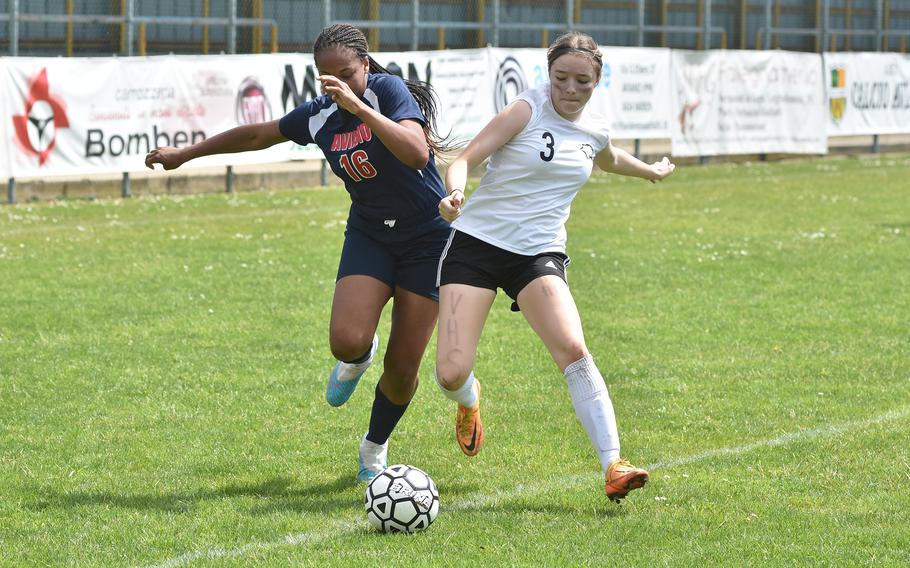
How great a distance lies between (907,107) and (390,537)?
24249 mm

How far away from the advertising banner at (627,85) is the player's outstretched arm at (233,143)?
50.0 ft

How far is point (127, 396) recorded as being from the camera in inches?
303

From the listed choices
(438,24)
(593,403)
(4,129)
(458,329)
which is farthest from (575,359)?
(438,24)

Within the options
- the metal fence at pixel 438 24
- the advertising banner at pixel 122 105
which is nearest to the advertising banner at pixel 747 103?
the metal fence at pixel 438 24

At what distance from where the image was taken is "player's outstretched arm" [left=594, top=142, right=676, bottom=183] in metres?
6.22

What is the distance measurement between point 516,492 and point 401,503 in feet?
2.54

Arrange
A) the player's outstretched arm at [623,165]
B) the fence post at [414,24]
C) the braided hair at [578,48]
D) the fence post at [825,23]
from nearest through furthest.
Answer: the braided hair at [578,48] → the player's outstretched arm at [623,165] → the fence post at [414,24] → the fence post at [825,23]

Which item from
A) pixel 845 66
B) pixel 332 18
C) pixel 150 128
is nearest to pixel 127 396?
pixel 150 128

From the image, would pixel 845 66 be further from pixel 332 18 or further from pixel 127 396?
pixel 127 396

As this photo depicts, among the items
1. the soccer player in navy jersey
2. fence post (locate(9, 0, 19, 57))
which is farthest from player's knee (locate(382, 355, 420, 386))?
fence post (locate(9, 0, 19, 57))

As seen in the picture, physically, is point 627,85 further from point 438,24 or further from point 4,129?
point 4,129

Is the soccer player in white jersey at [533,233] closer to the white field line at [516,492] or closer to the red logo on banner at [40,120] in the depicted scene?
the white field line at [516,492]

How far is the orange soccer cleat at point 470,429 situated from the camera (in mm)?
6250

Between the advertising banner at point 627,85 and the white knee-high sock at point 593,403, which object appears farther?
the advertising banner at point 627,85
